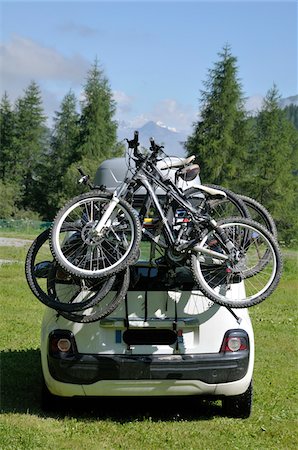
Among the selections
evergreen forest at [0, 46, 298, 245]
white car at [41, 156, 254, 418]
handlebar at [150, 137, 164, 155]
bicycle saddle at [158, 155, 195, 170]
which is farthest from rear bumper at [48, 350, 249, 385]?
evergreen forest at [0, 46, 298, 245]

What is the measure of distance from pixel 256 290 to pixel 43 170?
206 ft

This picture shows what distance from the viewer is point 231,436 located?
553 centimetres

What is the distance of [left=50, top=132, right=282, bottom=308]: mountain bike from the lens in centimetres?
554

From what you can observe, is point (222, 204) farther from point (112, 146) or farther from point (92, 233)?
point (112, 146)

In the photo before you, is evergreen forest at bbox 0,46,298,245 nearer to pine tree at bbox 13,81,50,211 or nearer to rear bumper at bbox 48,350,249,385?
pine tree at bbox 13,81,50,211

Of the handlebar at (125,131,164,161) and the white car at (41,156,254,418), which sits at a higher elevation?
the handlebar at (125,131,164,161)

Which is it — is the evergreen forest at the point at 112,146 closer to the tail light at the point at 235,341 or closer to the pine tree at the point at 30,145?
the pine tree at the point at 30,145

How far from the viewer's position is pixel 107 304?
562 centimetres

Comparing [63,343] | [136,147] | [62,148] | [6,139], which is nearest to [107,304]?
[63,343]

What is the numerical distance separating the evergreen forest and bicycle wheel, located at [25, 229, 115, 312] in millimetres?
39514

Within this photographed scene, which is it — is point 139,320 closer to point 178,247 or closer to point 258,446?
point 178,247

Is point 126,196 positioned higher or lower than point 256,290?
higher

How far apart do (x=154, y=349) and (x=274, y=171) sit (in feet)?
150

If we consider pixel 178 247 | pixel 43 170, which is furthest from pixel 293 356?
pixel 43 170
